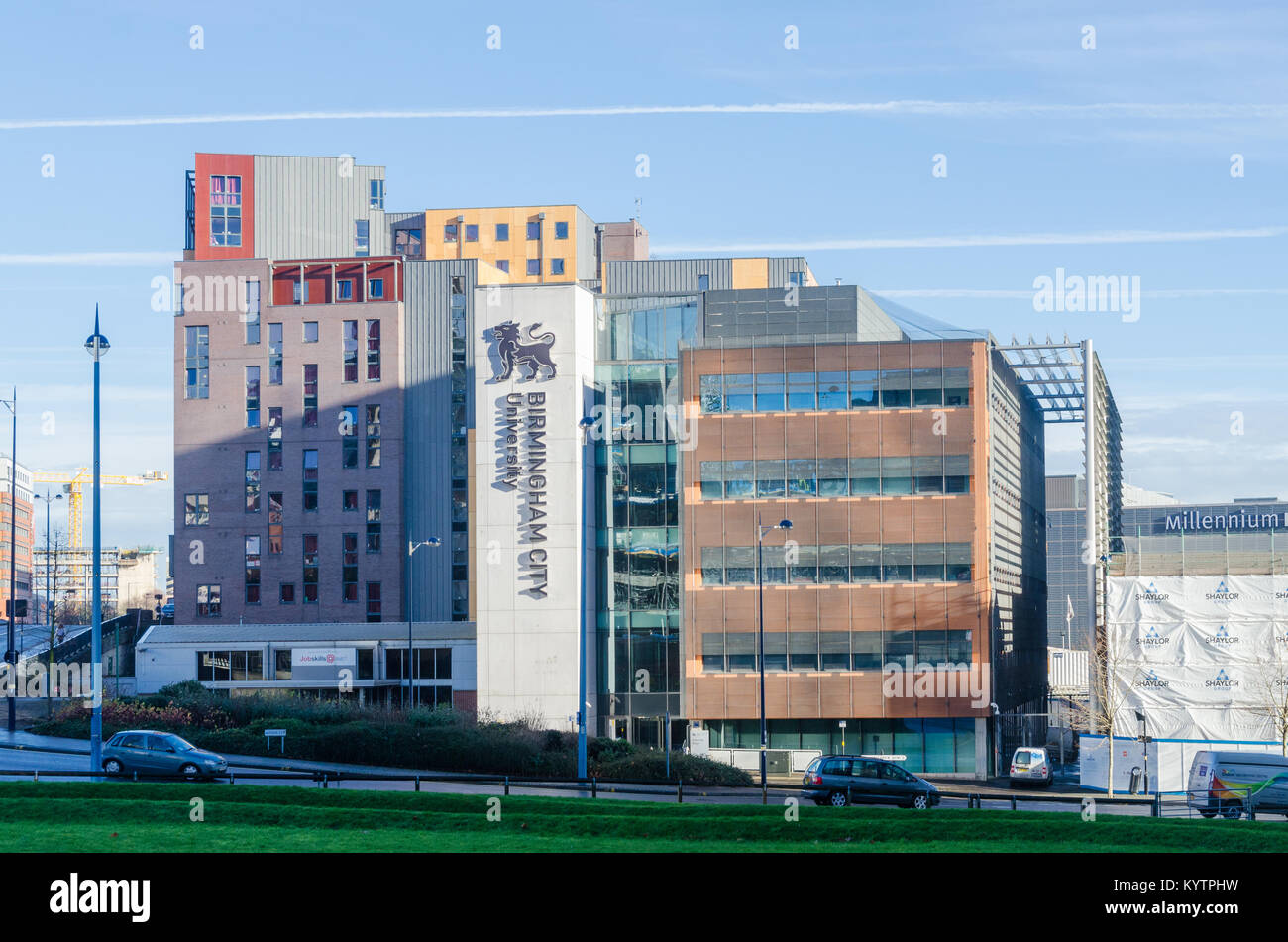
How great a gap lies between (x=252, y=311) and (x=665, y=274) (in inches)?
1334

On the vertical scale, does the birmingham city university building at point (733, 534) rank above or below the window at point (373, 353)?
below

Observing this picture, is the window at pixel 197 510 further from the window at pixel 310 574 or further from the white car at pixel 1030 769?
the white car at pixel 1030 769

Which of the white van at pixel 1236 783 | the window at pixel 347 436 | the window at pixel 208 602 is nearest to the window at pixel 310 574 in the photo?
the window at pixel 208 602

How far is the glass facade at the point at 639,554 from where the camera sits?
70.1 metres

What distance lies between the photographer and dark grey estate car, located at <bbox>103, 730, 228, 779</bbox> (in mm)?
41844

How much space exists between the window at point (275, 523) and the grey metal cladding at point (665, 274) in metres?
31.7

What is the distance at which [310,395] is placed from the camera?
91.7 metres

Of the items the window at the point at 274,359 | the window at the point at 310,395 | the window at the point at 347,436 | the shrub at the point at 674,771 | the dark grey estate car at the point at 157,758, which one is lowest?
the shrub at the point at 674,771

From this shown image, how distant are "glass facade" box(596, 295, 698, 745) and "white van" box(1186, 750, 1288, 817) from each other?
3174 cm

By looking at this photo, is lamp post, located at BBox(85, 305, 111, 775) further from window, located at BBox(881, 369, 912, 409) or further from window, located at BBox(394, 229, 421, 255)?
window, located at BBox(394, 229, 421, 255)

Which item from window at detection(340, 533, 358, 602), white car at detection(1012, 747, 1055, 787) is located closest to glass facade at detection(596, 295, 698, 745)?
white car at detection(1012, 747, 1055, 787)

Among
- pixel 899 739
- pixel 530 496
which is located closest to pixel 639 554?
pixel 530 496

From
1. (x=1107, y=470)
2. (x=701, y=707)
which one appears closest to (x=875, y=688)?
(x=701, y=707)
